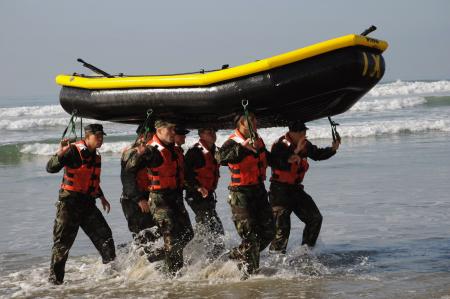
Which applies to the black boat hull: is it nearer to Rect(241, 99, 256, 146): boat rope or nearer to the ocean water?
Rect(241, 99, 256, 146): boat rope

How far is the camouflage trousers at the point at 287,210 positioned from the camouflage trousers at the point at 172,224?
0.90 m

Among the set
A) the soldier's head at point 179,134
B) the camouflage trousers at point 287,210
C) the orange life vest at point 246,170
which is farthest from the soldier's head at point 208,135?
the orange life vest at point 246,170

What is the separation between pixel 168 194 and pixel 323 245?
6.50 ft

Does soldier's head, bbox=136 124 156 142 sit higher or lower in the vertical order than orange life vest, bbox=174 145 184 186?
higher

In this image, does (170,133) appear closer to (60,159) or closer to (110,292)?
(60,159)

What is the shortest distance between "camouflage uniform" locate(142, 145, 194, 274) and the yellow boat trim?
0.60 metres

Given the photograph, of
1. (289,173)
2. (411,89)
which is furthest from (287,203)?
(411,89)

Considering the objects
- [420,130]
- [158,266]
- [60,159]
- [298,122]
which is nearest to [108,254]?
[158,266]

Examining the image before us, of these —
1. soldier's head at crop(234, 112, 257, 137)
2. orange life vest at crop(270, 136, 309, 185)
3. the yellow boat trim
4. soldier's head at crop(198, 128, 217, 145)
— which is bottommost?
orange life vest at crop(270, 136, 309, 185)

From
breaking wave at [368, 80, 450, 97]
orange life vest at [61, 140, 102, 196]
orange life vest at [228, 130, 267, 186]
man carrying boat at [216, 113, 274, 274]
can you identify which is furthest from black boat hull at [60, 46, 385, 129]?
breaking wave at [368, 80, 450, 97]

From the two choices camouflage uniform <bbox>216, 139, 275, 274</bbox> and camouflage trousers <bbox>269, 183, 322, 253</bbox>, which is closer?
camouflage uniform <bbox>216, 139, 275, 274</bbox>

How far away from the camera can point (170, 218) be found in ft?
21.0

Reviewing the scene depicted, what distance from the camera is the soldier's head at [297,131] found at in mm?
6867

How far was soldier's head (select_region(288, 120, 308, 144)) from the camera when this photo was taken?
22.5 feet
